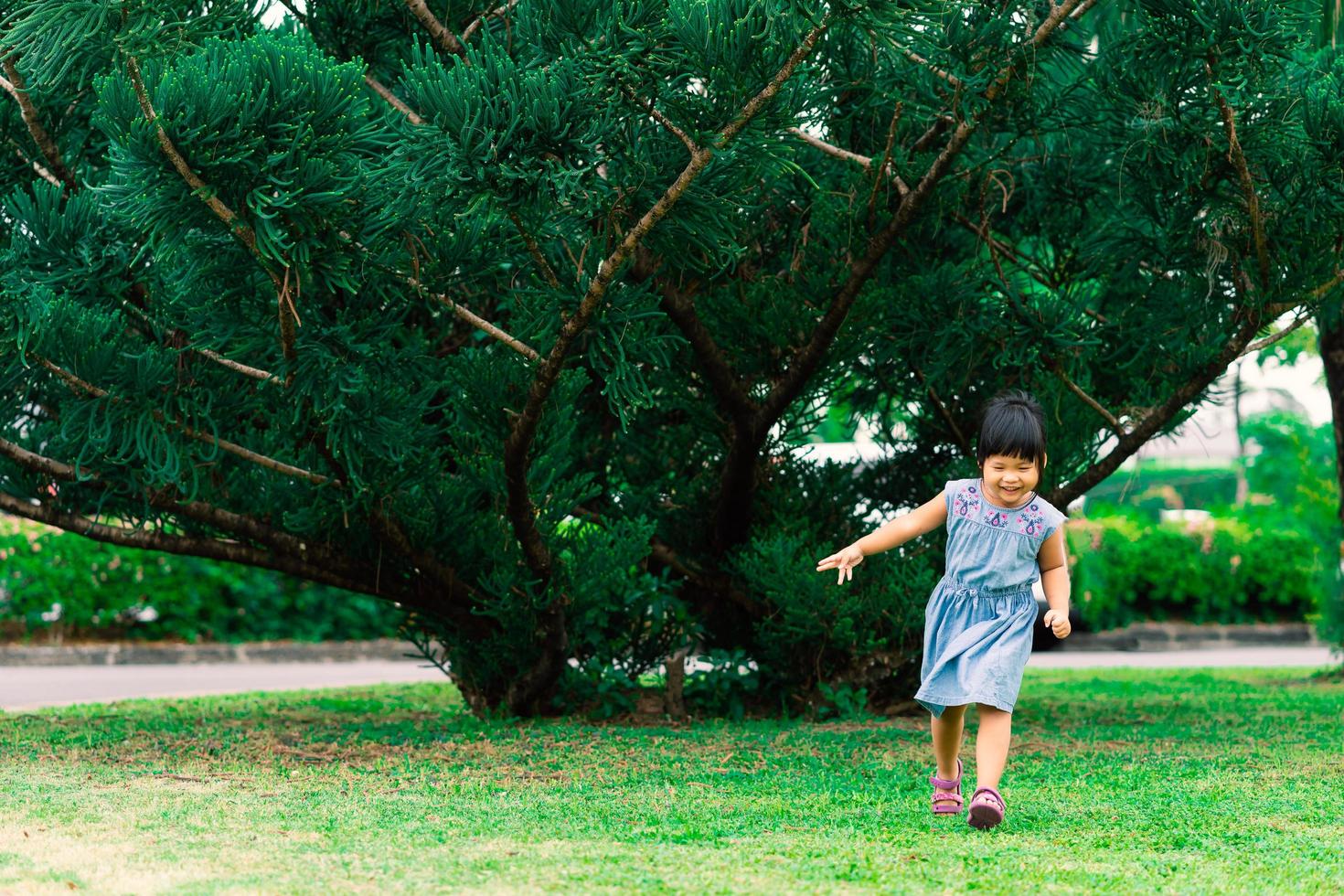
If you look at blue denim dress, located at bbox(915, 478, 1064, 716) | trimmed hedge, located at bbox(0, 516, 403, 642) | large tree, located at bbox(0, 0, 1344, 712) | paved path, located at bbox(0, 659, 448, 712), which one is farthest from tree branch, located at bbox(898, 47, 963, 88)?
trimmed hedge, located at bbox(0, 516, 403, 642)

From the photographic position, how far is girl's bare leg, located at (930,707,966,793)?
418 centimetres

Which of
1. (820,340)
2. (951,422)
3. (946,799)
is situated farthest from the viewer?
(951,422)

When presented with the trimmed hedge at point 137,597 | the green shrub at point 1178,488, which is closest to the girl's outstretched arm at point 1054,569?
the trimmed hedge at point 137,597

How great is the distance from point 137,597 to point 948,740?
10.8 meters

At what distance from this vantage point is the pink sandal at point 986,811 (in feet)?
12.6

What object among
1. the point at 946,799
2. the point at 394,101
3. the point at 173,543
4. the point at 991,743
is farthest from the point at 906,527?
the point at 173,543

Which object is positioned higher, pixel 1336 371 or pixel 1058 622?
pixel 1336 371

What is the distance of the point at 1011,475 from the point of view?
422 cm

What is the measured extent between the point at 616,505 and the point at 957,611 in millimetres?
2387

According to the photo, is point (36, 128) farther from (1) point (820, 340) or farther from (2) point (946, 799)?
(2) point (946, 799)

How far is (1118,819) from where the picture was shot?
399 cm

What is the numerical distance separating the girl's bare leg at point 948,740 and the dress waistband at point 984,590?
1.13 feet

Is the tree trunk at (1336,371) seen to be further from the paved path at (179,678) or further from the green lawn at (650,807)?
the paved path at (179,678)

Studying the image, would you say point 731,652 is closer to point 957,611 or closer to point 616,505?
point 616,505
